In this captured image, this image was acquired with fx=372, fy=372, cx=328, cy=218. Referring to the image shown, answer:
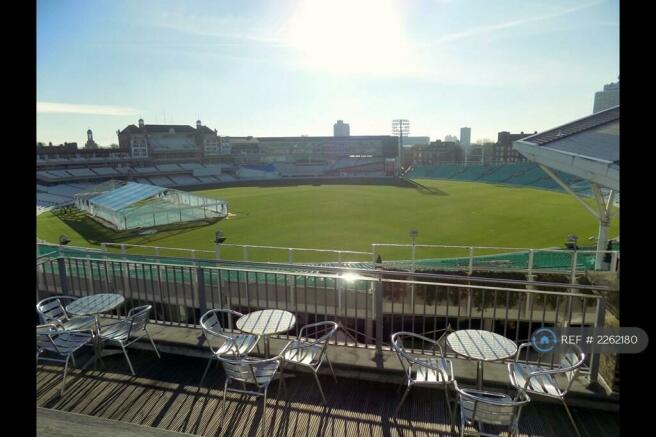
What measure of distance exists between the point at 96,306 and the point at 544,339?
5.35 metres

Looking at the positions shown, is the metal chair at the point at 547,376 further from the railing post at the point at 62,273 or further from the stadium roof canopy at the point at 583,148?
the railing post at the point at 62,273

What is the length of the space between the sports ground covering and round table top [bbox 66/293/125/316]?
1163 cm

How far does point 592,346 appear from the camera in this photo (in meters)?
3.56

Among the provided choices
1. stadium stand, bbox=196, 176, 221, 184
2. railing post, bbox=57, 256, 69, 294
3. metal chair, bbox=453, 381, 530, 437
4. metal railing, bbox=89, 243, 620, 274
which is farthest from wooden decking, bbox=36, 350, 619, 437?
stadium stand, bbox=196, 176, 221, 184

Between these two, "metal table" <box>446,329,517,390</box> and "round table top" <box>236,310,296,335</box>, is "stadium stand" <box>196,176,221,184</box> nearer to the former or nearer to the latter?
"round table top" <box>236,310,296,335</box>

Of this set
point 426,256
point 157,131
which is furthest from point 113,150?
point 426,256

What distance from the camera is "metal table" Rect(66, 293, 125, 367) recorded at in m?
4.60

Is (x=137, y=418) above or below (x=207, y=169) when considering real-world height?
below

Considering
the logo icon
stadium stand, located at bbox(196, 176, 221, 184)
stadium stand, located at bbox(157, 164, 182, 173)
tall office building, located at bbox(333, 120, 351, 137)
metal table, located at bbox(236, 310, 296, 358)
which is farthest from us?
tall office building, located at bbox(333, 120, 351, 137)

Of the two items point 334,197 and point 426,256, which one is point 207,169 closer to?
point 334,197

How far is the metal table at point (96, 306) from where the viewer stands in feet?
15.1

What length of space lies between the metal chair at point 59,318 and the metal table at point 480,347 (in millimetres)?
4333

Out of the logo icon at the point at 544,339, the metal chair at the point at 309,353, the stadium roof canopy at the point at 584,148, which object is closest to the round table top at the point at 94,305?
the metal chair at the point at 309,353
